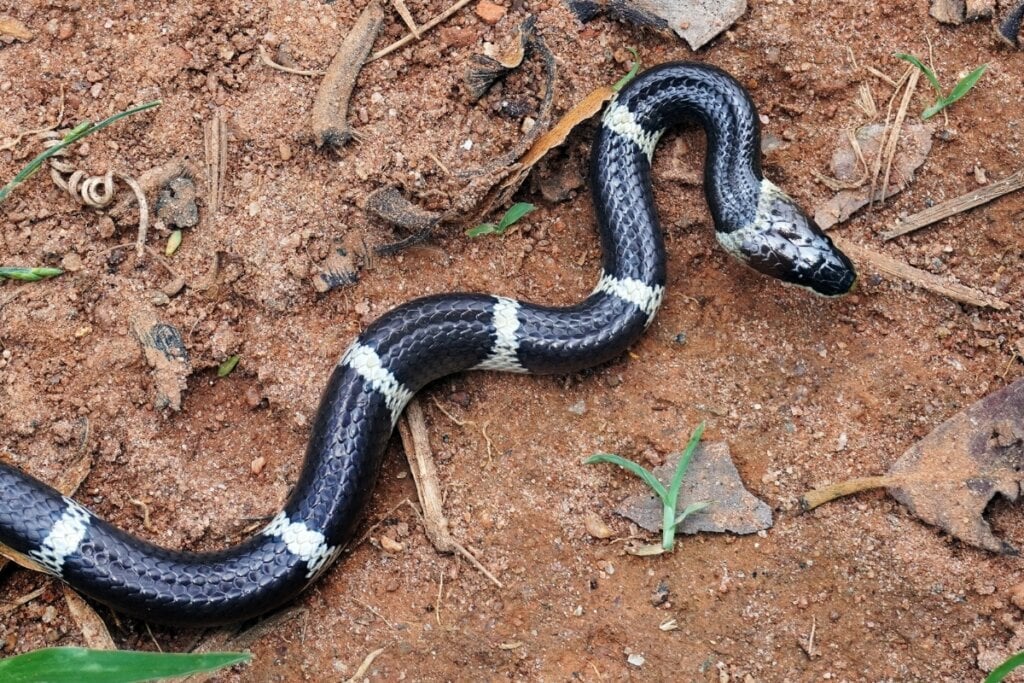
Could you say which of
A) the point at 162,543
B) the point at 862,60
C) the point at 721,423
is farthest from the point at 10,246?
the point at 862,60

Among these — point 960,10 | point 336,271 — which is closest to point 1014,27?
point 960,10

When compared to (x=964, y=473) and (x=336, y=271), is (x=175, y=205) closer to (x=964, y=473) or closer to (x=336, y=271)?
(x=336, y=271)

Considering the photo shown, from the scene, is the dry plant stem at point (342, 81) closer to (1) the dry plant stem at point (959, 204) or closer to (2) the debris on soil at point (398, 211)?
(2) the debris on soil at point (398, 211)

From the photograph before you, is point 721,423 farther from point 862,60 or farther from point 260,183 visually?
point 260,183

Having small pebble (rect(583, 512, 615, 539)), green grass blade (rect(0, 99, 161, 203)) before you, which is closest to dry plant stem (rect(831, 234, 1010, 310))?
small pebble (rect(583, 512, 615, 539))

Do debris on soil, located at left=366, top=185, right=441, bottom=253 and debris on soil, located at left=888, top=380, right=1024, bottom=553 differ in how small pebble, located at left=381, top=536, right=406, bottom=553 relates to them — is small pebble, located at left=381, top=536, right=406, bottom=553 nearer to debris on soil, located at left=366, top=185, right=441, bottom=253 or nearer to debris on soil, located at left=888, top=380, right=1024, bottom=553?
debris on soil, located at left=366, top=185, right=441, bottom=253

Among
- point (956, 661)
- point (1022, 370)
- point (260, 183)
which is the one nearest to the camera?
point (956, 661)

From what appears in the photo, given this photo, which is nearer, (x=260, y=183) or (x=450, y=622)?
(x=450, y=622)
